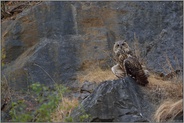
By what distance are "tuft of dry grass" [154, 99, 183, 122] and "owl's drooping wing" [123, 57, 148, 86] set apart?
1.14m

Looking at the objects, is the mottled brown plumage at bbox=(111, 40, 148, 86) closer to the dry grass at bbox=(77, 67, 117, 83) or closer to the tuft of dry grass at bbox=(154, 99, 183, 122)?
the tuft of dry grass at bbox=(154, 99, 183, 122)

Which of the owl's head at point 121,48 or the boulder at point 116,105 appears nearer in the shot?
the boulder at point 116,105

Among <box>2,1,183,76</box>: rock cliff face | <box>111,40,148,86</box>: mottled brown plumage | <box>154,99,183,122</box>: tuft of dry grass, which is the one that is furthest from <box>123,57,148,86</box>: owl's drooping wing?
<box>2,1,183,76</box>: rock cliff face

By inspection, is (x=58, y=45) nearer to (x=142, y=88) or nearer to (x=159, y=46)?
(x=159, y=46)

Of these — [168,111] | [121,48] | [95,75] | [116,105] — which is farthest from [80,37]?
[168,111]

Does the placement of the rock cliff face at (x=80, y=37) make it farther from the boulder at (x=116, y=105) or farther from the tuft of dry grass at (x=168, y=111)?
the tuft of dry grass at (x=168, y=111)

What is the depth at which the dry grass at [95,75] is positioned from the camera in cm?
1619

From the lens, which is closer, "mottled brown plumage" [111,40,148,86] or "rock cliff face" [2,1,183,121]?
"mottled brown plumage" [111,40,148,86]

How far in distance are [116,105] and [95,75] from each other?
3.94 meters

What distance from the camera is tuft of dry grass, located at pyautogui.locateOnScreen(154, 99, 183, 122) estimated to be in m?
12.1

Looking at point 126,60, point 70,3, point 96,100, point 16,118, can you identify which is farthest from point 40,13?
point 16,118

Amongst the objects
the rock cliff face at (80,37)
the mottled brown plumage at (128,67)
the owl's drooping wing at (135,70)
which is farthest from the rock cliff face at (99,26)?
the owl's drooping wing at (135,70)

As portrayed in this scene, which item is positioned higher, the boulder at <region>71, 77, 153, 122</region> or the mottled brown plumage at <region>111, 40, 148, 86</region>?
the mottled brown plumage at <region>111, 40, 148, 86</region>

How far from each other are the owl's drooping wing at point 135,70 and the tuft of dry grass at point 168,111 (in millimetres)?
1142
